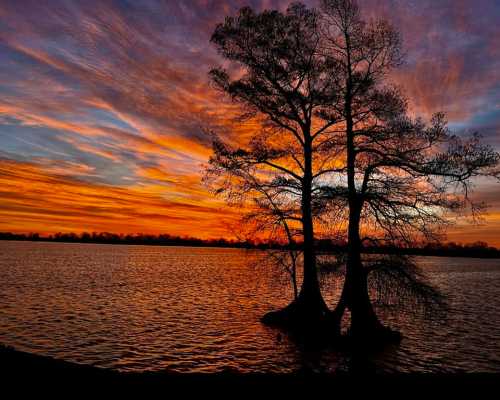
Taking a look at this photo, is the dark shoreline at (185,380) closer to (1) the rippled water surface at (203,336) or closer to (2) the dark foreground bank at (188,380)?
(2) the dark foreground bank at (188,380)

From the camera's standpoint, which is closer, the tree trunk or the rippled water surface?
the rippled water surface

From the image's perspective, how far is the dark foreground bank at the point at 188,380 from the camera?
8633 mm

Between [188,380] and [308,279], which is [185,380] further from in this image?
[308,279]

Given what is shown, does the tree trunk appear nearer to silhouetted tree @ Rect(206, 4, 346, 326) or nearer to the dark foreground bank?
silhouetted tree @ Rect(206, 4, 346, 326)

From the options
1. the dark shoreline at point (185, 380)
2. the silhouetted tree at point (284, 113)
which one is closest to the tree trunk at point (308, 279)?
the silhouetted tree at point (284, 113)

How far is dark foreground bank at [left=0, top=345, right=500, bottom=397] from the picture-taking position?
340 inches

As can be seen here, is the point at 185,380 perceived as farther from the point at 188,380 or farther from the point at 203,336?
the point at 203,336

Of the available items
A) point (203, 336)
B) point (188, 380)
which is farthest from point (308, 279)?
point (188, 380)

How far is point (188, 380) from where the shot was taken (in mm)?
Answer: 8922

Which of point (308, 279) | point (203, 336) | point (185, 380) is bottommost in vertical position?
point (203, 336)

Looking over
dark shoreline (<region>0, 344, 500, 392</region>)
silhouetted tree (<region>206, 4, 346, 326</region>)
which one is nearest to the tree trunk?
silhouetted tree (<region>206, 4, 346, 326</region>)

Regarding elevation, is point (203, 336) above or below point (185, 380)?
below

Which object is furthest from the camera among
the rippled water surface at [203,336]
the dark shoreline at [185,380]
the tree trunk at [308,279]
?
the tree trunk at [308,279]

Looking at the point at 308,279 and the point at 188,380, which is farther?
the point at 308,279
